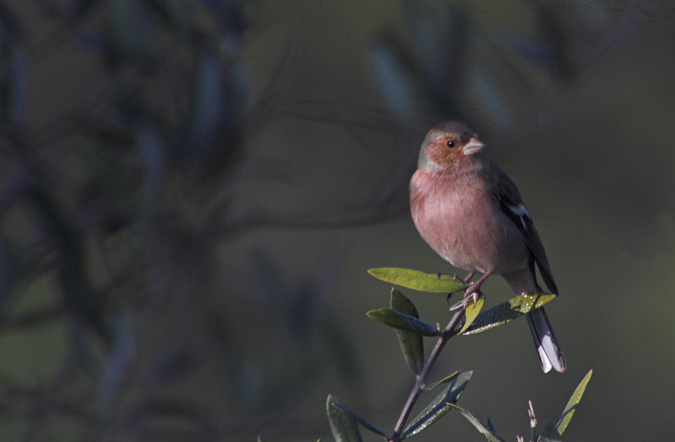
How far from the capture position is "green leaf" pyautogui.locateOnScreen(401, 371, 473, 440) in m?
1.23

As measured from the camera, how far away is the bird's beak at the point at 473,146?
263cm

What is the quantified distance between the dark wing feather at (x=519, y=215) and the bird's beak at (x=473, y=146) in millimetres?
113

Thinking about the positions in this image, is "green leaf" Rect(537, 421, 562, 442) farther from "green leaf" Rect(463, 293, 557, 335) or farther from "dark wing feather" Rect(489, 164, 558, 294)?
"dark wing feather" Rect(489, 164, 558, 294)

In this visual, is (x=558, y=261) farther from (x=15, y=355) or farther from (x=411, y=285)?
(x=411, y=285)

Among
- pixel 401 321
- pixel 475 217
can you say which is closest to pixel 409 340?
pixel 401 321

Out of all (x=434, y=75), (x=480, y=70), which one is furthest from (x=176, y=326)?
(x=480, y=70)

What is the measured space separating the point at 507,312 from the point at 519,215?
1.37m

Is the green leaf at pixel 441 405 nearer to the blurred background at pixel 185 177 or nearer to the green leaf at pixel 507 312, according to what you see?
the green leaf at pixel 507 312

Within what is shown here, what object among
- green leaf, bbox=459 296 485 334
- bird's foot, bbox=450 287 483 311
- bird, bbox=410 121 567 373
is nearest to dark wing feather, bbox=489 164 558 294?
bird, bbox=410 121 567 373

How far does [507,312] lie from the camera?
1342mm

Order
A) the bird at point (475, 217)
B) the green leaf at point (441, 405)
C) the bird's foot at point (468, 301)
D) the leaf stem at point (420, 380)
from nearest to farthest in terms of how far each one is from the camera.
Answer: the leaf stem at point (420, 380) < the green leaf at point (441, 405) < the bird's foot at point (468, 301) < the bird at point (475, 217)

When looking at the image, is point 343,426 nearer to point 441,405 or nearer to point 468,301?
point 441,405

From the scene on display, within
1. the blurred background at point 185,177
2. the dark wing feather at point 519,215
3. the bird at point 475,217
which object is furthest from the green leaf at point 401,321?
the dark wing feather at point 519,215

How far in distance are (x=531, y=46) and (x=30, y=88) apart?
1.70 meters
